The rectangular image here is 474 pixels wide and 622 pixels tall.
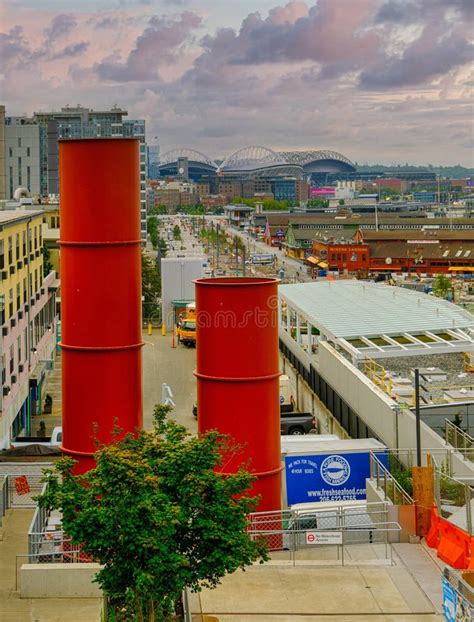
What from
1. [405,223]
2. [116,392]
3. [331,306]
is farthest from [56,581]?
[405,223]

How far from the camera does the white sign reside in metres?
15.0

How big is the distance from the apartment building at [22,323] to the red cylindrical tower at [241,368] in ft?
40.3

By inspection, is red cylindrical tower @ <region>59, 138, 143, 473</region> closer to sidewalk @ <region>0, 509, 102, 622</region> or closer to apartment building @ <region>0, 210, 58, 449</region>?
sidewalk @ <region>0, 509, 102, 622</region>

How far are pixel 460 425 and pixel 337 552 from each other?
7364 millimetres

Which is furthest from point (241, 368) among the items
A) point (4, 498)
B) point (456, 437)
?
point (4, 498)

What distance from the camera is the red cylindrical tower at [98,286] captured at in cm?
1516

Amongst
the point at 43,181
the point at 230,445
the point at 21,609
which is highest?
the point at 43,181

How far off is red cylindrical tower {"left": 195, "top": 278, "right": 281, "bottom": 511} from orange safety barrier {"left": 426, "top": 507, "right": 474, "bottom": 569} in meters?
2.62

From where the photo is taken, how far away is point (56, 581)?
13.8 m

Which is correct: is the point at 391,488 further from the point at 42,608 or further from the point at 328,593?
the point at 42,608

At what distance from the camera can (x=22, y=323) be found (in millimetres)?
31500

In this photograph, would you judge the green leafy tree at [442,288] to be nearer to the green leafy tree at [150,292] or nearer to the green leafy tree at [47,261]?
the green leafy tree at [150,292]

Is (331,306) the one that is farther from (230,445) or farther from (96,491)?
(96,491)

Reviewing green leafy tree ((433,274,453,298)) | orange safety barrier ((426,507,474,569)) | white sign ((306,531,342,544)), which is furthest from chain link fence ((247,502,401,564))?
green leafy tree ((433,274,453,298))
